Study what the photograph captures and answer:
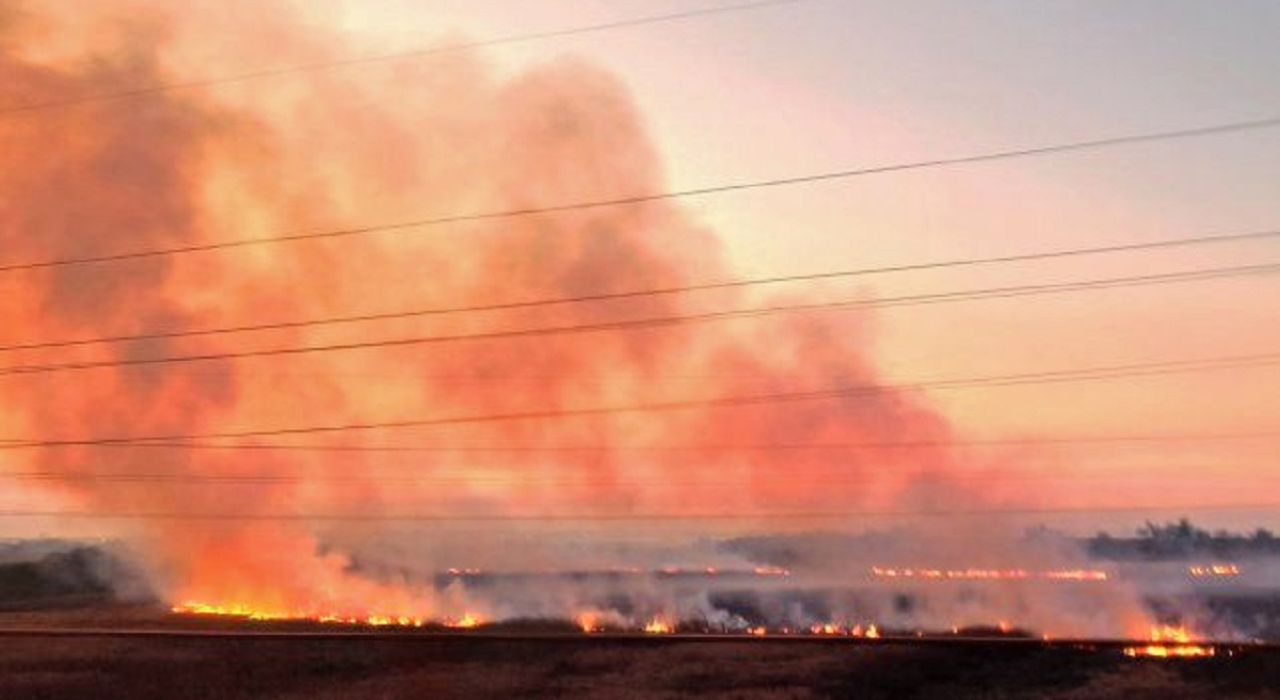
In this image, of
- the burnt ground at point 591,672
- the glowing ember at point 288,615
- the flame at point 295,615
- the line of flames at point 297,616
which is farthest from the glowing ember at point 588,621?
the burnt ground at point 591,672

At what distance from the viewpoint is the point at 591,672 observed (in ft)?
106

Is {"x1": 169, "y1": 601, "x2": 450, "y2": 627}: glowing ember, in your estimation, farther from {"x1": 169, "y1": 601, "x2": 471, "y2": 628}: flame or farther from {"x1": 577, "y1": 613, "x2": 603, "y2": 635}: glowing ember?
{"x1": 577, "y1": 613, "x2": 603, "y2": 635}: glowing ember

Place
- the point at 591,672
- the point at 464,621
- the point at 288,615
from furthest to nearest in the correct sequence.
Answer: the point at 464,621
the point at 288,615
the point at 591,672

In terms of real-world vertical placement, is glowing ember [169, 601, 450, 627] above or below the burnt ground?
above

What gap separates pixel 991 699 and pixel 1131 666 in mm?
8490

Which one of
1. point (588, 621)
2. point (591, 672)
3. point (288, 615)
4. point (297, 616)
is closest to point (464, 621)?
point (588, 621)

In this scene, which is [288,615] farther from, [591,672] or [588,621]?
[591,672]

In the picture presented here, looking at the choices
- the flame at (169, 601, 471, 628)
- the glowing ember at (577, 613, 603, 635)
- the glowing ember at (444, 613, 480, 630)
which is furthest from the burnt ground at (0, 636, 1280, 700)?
the glowing ember at (577, 613, 603, 635)

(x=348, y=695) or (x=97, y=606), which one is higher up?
(x=97, y=606)

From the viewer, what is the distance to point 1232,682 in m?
30.9

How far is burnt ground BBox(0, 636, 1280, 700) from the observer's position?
93.3ft

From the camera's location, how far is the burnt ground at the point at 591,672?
28.4 m

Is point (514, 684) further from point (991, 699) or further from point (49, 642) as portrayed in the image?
point (49, 642)

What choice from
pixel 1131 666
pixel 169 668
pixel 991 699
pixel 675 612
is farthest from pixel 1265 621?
pixel 169 668
